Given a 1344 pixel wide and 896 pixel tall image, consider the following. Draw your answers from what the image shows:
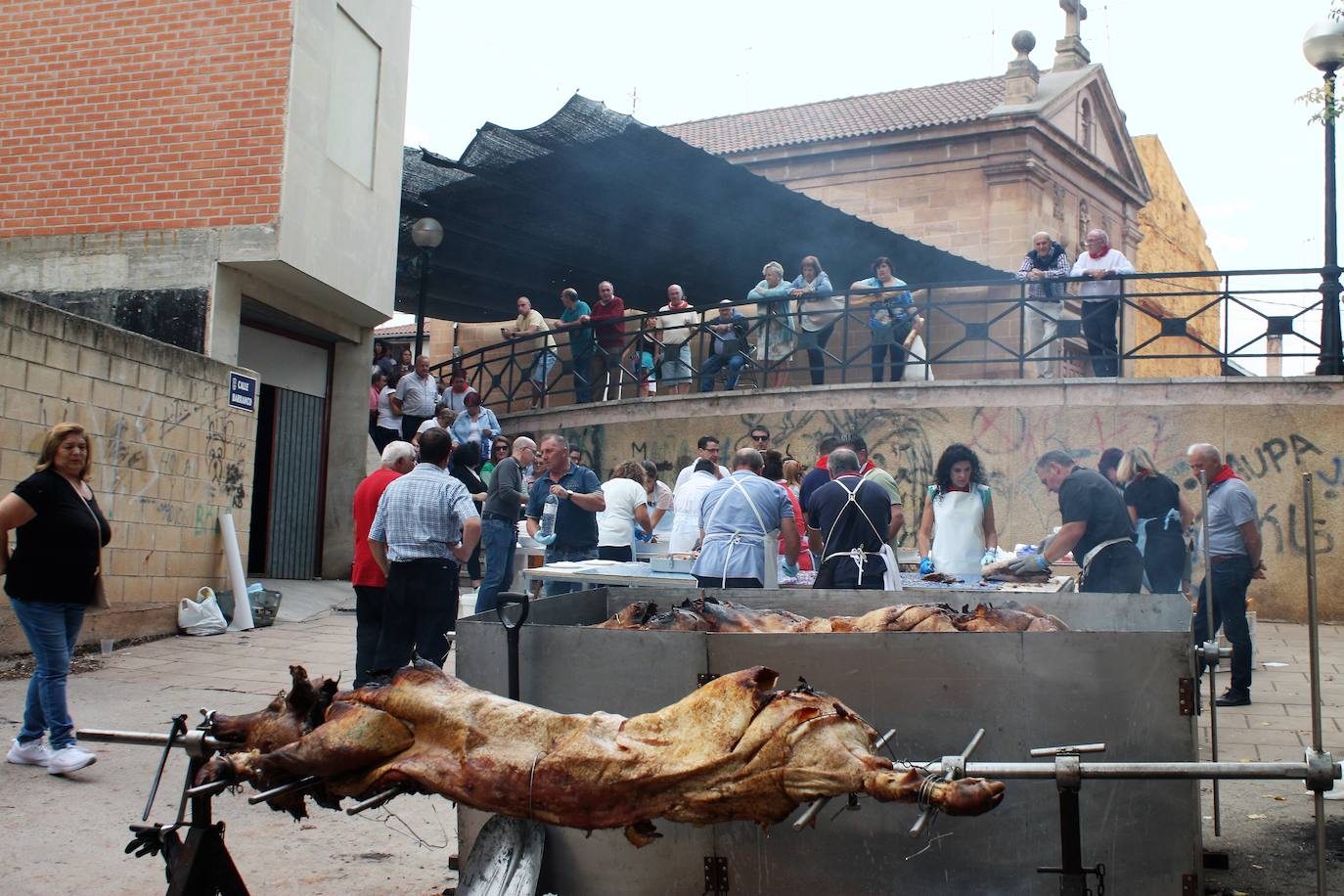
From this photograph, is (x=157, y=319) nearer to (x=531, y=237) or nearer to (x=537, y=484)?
(x=537, y=484)

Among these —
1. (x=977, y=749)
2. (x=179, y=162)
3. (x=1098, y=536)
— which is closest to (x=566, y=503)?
(x=1098, y=536)

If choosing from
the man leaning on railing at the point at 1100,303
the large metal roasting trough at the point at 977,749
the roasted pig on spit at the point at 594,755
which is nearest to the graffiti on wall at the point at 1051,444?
the man leaning on railing at the point at 1100,303

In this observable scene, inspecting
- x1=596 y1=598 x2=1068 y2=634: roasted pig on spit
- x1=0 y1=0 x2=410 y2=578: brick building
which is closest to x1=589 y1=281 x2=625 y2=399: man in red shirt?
x1=0 y1=0 x2=410 y2=578: brick building

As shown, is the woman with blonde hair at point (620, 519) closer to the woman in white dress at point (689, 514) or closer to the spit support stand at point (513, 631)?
the woman in white dress at point (689, 514)

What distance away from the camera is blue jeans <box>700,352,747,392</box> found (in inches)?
631

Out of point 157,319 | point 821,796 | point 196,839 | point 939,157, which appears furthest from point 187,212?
point 939,157

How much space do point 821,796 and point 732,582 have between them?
4.51 meters

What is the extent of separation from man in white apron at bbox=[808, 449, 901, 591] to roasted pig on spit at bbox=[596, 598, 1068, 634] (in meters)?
2.39

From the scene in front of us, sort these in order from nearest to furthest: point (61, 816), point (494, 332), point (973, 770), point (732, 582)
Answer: point (973, 770), point (61, 816), point (732, 582), point (494, 332)

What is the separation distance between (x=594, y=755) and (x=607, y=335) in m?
14.5

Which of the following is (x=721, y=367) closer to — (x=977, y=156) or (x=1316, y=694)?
(x=977, y=156)

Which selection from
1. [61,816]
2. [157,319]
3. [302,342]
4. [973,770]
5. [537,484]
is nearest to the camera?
[973,770]

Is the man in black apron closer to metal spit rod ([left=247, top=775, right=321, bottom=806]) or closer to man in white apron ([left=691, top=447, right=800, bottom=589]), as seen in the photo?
man in white apron ([left=691, top=447, right=800, bottom=589])

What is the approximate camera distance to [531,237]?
18.6 meters
